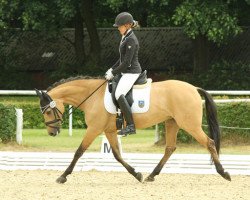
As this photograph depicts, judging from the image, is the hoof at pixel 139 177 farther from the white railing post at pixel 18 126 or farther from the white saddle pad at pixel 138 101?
the white railing post at pixel 18 126

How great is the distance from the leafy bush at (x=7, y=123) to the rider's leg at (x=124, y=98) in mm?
5644

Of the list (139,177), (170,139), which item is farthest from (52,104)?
(170,139)

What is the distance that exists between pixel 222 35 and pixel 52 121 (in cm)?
1564

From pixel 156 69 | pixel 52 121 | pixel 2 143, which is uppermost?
pixel 52 121

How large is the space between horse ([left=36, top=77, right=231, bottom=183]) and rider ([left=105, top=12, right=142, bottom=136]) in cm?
24

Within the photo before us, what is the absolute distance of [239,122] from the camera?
1741 centimetres

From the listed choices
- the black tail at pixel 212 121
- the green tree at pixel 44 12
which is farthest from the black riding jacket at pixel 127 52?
the green tree at pixel 44 12

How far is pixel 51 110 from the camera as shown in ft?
40.7

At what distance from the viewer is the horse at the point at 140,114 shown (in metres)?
12.1

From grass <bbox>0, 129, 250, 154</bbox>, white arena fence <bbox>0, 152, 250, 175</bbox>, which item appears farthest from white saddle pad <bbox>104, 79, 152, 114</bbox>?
grass <bbox>0, 129, 250, 154</bbox>

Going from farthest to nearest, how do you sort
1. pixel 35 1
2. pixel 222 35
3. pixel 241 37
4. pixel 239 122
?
pixel 241 37, pixel 35 1, pixel 222 35, pixel 239 122

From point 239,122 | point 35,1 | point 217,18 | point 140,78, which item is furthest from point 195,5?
point 140,78

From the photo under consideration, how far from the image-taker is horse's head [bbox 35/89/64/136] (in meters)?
12.4

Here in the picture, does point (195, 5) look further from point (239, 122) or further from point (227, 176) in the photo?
point (227, 176)
